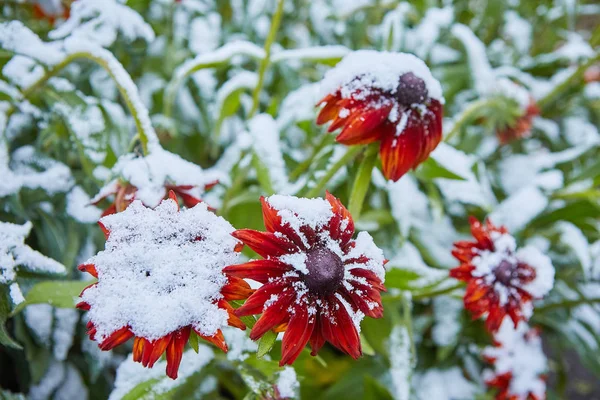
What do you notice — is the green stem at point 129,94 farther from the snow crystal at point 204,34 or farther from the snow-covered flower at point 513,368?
the snow-covered flower at point 513,368

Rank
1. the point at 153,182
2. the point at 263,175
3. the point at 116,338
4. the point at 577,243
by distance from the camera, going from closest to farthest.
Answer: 1. the point at 116,338
2. the point at 153,182
3. the point at 263,175
4. the point at 577,243

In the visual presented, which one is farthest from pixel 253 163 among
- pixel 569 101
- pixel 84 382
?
pixel 569 101

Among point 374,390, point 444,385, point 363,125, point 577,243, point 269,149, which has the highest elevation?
point 363,125

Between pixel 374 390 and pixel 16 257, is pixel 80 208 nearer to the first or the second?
pixel 16 257

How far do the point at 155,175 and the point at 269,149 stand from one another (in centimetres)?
16

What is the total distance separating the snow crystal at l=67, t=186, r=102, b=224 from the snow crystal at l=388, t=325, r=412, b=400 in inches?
13.0

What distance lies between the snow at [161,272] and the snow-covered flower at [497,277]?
0.22 metres

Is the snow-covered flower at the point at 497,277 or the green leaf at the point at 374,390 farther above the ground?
the snow-covered flower at the point at 497,277

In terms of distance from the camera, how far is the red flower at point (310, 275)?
0.92 feet

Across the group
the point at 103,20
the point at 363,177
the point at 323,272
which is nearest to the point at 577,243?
the point at 363,177

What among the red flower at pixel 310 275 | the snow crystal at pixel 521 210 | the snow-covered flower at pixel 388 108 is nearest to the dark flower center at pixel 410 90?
the snow-covered flower at pixel 388 108

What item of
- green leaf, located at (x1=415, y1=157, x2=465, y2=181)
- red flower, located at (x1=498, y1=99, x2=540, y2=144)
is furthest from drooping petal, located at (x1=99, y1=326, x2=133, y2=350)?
red flower, located at (x1=498, y1=99, x2=540, y2=144)

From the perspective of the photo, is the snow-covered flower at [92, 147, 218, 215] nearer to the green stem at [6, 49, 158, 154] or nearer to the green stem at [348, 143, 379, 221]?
the green stem at [6, 49, 158, 154]

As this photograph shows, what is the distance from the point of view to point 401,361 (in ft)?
1.78
